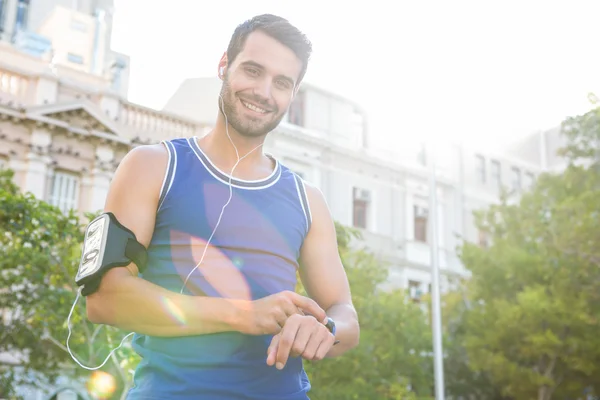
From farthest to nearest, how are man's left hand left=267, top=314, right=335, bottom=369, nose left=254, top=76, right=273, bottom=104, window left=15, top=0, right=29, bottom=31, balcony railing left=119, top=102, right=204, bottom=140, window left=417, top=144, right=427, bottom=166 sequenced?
window left=417, top=144, right=427, bottom=166
window left=15, top=0, right=29, bottom=31
balcony railing left=119, top=102, right=204, bottom=140
nose left=254, top=76, right=273, bottom=104
man's left hand left=267, top=314, right=335, bottom=369

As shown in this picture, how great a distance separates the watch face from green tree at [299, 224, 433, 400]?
1125 centimetres

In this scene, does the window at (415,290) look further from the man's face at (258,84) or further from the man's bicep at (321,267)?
the man's face at (258,84)

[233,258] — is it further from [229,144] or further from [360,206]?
[360,206]

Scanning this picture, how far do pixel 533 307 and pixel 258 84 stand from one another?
17110 mm

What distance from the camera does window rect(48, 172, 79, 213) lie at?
17.4m

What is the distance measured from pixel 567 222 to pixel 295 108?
1198 centimetres

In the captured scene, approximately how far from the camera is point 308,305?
152cm

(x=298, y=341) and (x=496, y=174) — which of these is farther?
(x=496, y=174)

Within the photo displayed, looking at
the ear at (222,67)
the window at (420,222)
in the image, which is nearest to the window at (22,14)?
the window at (420,222)

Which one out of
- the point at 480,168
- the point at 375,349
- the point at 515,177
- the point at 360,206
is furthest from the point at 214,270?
the point at 515,177

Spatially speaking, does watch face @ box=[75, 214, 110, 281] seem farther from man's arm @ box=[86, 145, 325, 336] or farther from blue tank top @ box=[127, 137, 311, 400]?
blue tank top @ box=[127, 137, 311, 400]

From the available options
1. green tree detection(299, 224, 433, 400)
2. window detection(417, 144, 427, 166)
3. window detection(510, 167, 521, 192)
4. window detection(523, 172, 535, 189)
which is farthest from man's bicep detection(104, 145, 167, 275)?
window detection(523, 172, 535, 189)

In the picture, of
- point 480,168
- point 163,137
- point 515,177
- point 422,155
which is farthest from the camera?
point 515,177

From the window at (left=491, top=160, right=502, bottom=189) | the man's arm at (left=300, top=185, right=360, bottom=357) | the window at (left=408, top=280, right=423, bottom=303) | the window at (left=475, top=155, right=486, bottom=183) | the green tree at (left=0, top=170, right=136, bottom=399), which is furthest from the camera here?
the window at (left=491, top=160, right=502, bottom=189)
